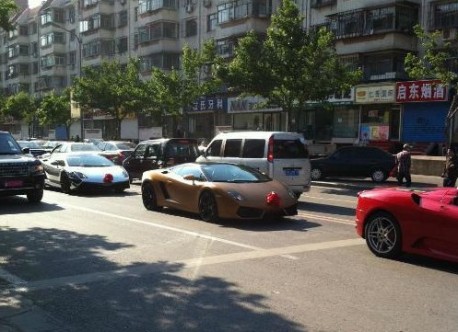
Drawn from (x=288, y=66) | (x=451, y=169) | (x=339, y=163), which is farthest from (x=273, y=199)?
(x=288, y=66)

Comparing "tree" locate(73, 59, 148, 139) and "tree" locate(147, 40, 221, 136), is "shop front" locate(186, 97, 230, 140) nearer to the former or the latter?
"tree" locate(73, 59, 148, 139)

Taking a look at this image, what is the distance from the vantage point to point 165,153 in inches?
746

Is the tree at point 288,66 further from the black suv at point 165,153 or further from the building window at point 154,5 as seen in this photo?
the building window at point 154,5

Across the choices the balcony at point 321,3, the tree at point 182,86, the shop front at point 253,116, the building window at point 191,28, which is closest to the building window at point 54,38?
the building window at point 191,28

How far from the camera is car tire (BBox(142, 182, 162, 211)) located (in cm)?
1304

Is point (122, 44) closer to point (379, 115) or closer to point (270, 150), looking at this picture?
point (379, 115)

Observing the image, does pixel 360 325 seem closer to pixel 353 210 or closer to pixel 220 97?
pixel 353 210

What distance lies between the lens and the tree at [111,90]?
4456cm

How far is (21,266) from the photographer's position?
748cm

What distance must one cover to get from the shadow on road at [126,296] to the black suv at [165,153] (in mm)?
10586

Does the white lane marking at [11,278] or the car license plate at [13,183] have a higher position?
the car license plate at [13,183]

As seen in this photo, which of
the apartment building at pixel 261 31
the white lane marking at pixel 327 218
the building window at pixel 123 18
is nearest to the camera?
the white lane marking at pixel 327 218

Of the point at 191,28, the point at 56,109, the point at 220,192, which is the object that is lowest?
the point at 220,192

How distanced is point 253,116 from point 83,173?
2723cm
